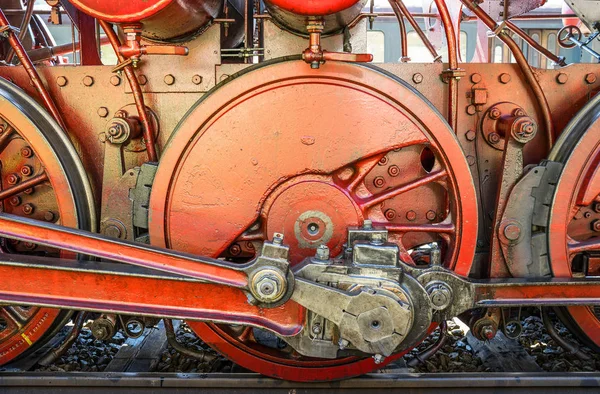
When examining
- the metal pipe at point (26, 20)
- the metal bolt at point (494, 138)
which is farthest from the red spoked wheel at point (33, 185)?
the metal bolt at point (494, 138)

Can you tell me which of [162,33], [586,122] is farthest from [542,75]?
[162,33]

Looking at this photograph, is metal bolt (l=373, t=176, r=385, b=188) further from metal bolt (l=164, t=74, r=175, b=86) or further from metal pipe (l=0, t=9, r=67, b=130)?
metal pipe (l=0, t=9, r=67, b=130)

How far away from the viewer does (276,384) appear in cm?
224

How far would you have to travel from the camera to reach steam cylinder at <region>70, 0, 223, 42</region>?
1814mm

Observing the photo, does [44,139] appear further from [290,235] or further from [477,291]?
[477,291]

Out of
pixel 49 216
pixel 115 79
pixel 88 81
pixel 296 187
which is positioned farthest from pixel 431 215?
pixel 49 216

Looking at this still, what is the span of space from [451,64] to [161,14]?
1.22 m

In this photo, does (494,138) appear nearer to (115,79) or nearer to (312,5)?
(312,5)

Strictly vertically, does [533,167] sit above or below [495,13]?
below

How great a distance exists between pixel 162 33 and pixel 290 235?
102cm

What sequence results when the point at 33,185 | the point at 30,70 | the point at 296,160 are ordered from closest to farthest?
the point at 296,160
the point at 30,70
the point at 33,185

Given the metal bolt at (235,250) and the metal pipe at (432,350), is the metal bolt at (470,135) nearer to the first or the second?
the metal pipe at (432,350)

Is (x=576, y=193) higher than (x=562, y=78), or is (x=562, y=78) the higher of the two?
(x=562, y=78)

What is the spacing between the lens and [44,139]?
85.7 inches
